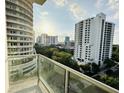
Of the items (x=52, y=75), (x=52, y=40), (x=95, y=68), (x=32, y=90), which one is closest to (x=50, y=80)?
(x=52, y=75)

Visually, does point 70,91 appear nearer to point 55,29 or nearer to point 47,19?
point 55,29

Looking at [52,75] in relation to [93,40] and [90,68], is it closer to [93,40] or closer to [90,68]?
[90,68]

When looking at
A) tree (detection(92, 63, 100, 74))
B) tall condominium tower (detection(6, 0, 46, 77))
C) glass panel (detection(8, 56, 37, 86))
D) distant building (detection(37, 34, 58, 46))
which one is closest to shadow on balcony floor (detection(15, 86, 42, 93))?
glass panel (detection(8, 56, 37, 86))

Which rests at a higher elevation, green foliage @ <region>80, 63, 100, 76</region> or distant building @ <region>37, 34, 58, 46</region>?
distant building @ <region>37, 34, 58, 46</region>

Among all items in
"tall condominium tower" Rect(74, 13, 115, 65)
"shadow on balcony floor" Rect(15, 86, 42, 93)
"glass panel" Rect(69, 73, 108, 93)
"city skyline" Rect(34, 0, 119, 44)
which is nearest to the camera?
"glass panel" Rect(69, 73, 108, 93)

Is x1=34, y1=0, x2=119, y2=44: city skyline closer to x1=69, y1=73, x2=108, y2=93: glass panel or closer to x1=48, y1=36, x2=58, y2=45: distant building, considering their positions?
x1=48, y1=36, x2=58, y2=45: distant building
